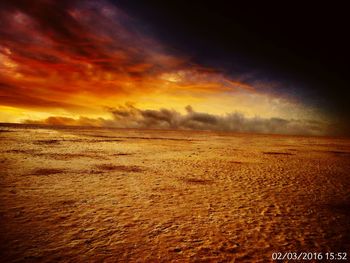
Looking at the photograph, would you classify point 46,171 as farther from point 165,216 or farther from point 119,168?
point 165,216

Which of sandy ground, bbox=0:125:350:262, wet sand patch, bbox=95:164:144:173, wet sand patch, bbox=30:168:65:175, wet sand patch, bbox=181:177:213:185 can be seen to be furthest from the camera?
wet sand patch, bbox=95:164:144:173

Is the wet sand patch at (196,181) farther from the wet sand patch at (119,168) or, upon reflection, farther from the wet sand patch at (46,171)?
the wet sand patch at (46,171)

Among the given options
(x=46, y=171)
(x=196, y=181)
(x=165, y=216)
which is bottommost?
(x=165, y=216)

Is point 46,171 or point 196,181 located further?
point 46,171

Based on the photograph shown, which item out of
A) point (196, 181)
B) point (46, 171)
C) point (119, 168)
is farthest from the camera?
point (119, 168)

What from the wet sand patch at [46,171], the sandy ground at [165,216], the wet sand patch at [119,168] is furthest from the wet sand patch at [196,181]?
the wet sand patch at [46,171]

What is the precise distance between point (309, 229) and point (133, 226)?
5166 millimetres

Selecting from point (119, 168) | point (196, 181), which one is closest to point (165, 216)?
point (196, 181)

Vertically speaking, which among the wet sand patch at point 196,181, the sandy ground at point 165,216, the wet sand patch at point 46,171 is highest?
the wet sand patch at point 46,171

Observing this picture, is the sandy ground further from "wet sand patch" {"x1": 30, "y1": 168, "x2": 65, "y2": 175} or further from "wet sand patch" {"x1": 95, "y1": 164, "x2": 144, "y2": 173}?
"wet sand patch" {"x1": 95, "y1": 164, "x2": 144, "y2": 173}

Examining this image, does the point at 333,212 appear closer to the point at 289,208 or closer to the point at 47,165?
the point at 289,208

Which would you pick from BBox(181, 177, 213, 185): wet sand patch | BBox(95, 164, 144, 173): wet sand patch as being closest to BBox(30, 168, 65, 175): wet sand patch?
BBox(95, 164, 144, 173): wet sand patch

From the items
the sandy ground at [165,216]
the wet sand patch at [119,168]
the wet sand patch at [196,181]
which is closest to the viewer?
the sandy ground at [165,216]

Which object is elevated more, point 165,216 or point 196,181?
point 196,181
